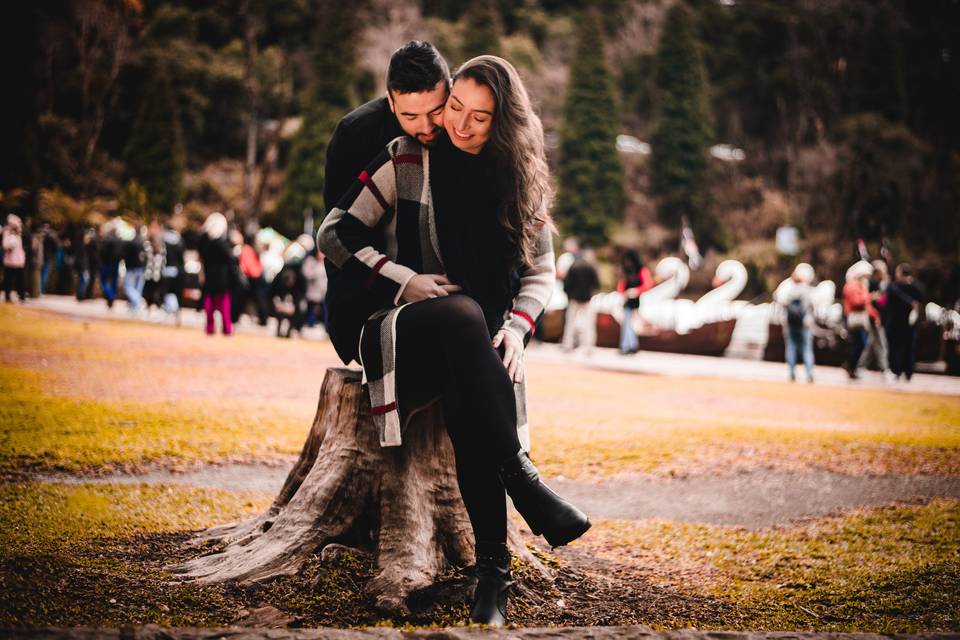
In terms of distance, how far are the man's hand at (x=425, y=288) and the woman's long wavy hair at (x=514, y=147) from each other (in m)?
0.32

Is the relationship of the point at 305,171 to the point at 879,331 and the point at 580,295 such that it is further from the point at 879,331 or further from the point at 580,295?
the point at 879,331

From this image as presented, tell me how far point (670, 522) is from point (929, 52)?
1539 inches

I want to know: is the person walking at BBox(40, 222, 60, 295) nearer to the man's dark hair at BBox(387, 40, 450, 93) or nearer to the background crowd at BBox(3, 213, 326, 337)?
the background crowd at BBox(3, 213, 326, 337)

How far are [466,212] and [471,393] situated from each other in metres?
0.72

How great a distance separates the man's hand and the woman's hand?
0.84ft

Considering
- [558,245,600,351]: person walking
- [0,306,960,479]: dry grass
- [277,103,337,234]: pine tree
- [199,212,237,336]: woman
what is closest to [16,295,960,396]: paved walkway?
[558,245,600,351]: person walking

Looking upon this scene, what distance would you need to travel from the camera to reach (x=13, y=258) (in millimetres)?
19375

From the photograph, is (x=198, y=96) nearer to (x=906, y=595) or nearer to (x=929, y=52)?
(x=929, y=52)

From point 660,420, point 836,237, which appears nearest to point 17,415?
point 660,420

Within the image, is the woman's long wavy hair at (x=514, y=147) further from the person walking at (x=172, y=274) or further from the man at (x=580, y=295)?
the person walking at (x=172, y=274)

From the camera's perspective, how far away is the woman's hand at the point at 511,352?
10.4ft

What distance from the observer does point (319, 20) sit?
45.7 meters

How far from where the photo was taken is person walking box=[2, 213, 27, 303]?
62.7 feet

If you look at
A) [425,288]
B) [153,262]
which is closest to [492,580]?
[425,288]
